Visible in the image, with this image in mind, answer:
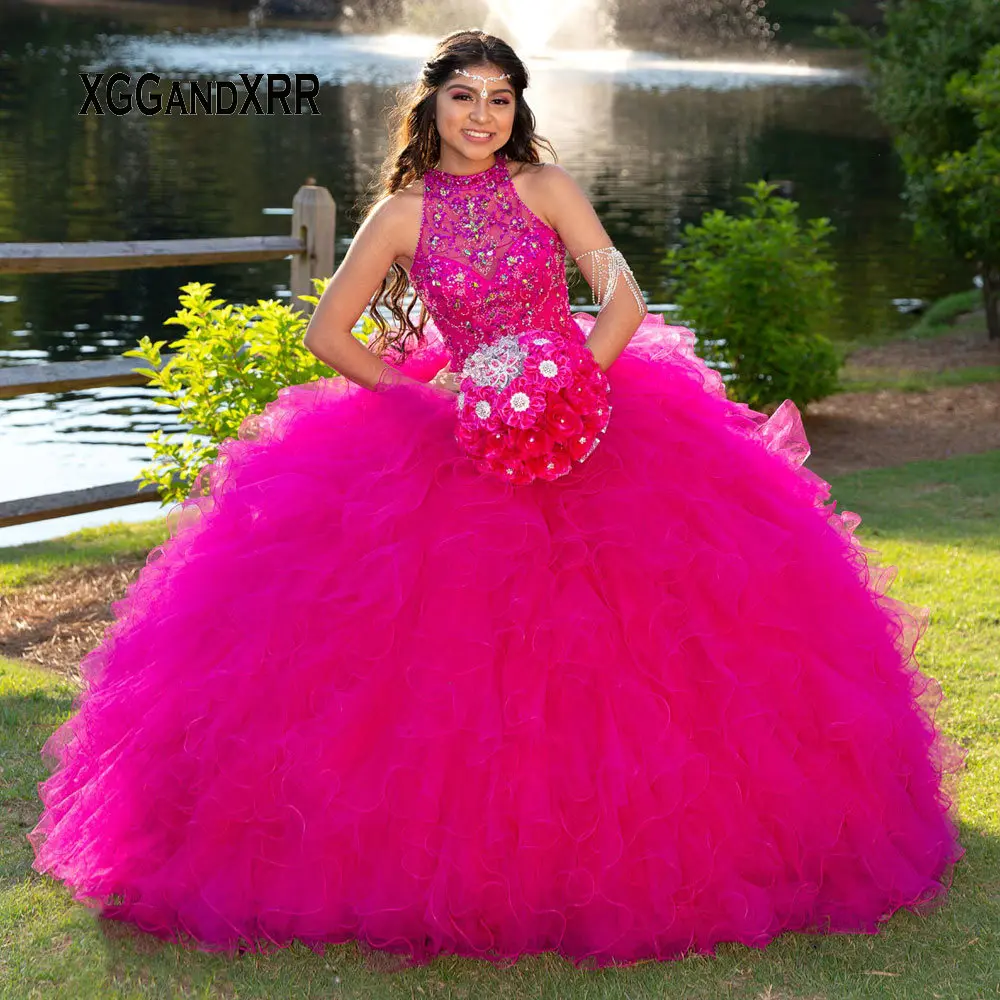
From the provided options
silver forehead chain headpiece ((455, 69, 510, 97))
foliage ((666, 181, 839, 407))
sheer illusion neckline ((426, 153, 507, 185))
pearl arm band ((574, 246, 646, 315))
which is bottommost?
foliage ((666, 181, 839, 407))

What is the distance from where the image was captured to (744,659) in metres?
3.54

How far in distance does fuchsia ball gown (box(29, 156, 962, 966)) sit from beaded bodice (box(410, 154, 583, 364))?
3cm

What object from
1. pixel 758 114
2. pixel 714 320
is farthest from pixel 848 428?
pixel 758 114

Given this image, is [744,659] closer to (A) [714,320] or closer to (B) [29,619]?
(B) [29,619]

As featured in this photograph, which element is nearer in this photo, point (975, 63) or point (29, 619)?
point (29, 619)

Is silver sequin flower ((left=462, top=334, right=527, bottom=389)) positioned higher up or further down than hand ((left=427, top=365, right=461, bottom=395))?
higher up

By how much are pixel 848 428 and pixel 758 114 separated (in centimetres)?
3220

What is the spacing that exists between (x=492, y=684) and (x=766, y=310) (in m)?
8.68

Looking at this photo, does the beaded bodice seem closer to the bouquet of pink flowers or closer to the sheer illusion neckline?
the sheer illusion neckline

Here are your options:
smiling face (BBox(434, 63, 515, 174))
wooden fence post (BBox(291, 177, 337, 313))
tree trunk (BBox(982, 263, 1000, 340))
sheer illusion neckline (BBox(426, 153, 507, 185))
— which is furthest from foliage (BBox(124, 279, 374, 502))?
tree trunk (BBox(982, 263, 1000, 340))

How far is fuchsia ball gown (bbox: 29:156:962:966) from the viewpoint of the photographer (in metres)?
3.37

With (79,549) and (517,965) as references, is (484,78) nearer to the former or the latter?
(517,965)

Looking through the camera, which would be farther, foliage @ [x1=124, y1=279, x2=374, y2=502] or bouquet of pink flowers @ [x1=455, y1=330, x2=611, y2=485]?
foliage @ [x1=124, y1=279, x2=374, y2=502]

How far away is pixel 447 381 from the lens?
13.3 feet
